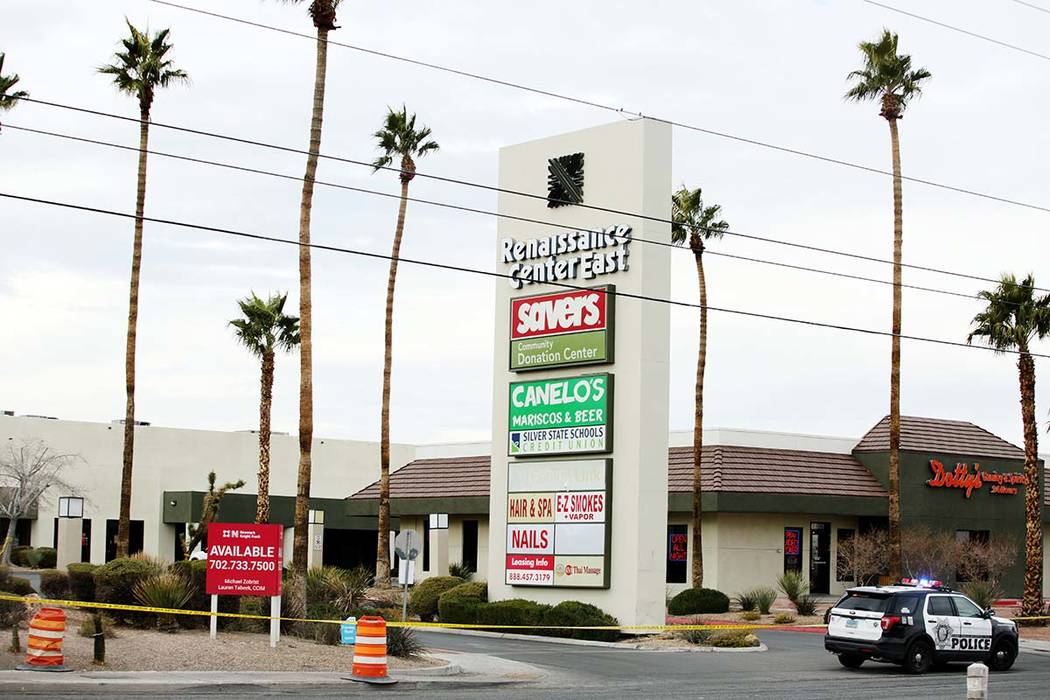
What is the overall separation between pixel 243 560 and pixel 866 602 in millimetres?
11551

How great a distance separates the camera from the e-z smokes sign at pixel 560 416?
116ft

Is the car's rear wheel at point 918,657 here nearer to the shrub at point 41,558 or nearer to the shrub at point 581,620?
the shrub at point 581,620

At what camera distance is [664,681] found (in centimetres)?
2458

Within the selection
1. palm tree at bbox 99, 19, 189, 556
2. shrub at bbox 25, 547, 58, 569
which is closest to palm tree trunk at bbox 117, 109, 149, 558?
palm tree at bbox 99, 19, 189, 556

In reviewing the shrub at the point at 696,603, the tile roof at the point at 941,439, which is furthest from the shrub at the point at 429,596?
the tile roof at the point at 941,439

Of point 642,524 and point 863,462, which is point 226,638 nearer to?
point 642,524

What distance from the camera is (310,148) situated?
30.7 m

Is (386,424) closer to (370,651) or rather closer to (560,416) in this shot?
(560,416)

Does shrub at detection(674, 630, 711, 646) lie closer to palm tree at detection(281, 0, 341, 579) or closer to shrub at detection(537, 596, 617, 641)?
shrub at detection(537, 596, 617, 641)

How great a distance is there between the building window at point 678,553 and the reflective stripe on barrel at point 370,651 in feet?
92.4

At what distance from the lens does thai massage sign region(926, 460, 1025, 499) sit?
5112cm

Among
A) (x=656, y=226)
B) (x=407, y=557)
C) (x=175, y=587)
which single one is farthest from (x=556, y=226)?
(x=175, y=587)

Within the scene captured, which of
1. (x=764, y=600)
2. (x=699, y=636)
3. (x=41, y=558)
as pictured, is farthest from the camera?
(x=41, y=558)

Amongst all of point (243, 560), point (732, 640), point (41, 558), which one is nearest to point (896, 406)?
point (732, 640)
